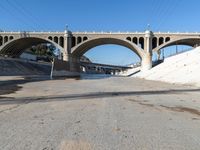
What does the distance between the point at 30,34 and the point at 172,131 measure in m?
98.7

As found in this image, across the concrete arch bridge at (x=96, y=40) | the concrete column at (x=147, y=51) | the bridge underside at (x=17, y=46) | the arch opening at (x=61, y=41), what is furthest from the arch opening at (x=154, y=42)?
the bridge underside at (x=17, y=46)

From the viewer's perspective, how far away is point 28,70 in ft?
258

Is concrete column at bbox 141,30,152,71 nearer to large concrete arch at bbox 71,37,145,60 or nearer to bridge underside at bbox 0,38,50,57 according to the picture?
large concrete arch at bbox 71,37,145,60

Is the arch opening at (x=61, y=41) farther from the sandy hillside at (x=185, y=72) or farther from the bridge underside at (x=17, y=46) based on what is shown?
the sandy hillside at (x=185, y=72)

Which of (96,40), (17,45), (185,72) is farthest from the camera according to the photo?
(17,45)

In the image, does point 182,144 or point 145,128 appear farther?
point 145,128

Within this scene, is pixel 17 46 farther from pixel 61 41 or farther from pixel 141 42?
pixel 141 42

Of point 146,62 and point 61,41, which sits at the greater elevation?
point 61,41

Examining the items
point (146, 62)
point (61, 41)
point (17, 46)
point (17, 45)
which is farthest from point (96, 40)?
point (17, 46)

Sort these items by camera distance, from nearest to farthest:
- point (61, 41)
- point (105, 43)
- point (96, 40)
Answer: point (96, 40) < point (61, 41) < point (105, 43)

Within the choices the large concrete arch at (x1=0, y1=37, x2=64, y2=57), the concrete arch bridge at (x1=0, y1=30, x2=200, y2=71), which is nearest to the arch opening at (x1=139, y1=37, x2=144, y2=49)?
the concrete arch bridge at (x1=0, y1=30, x2=200, y2=71)

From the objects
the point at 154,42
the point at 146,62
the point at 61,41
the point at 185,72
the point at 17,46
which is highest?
the point at 61,41

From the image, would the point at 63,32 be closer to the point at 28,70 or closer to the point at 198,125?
the point at 28,70

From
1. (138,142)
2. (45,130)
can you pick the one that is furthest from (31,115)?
(138,142)
